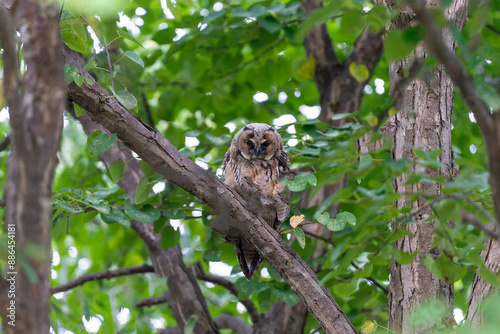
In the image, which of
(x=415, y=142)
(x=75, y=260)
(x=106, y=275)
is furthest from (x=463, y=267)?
(x=75, y=260)

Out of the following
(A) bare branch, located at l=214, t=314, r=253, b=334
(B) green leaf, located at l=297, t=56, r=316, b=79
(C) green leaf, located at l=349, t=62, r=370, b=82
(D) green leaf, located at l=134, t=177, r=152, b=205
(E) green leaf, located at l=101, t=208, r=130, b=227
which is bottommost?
(A) bare branch, located at l=214, t=314, r=253, b=334

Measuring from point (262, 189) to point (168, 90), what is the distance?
6.73ft

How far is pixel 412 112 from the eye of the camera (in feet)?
9.44

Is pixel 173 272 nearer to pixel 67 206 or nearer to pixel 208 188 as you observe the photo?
pixel 67 206

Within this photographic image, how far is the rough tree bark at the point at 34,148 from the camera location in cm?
123

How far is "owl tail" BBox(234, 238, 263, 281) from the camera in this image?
11.3ft

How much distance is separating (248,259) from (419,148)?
131 centimetres

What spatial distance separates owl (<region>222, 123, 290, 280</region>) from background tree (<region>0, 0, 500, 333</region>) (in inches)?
3.6

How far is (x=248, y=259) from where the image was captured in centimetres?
347

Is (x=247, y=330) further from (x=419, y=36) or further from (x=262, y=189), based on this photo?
(x=419, y=36)

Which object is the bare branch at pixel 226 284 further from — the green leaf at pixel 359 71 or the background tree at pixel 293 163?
the green leaf at pixel 359 71

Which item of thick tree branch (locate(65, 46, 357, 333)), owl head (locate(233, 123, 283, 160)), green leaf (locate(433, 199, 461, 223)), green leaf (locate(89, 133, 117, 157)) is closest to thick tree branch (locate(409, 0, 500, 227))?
green leaf (locate(433, 199, 461, 223))

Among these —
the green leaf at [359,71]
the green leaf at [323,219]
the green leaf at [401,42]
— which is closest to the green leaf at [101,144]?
the green leaf at [323,219]

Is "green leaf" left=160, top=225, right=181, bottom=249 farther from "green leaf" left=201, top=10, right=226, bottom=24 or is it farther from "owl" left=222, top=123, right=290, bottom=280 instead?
"green leaf" left=201, top=10, right=226, bottom=24
